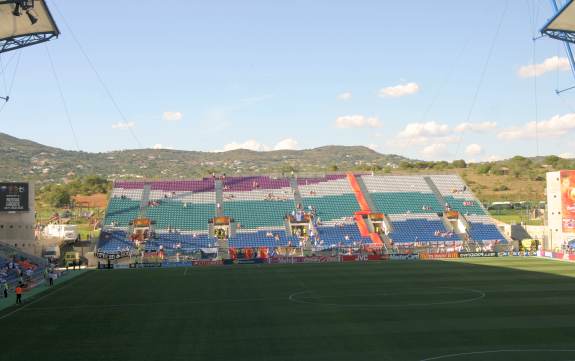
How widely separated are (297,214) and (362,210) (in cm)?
899

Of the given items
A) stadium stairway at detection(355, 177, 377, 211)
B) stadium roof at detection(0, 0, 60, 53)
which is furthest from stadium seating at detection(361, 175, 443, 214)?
stadium roof at detection(0, 0, 60, 53)

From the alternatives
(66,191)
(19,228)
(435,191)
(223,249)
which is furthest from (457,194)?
(66,191)

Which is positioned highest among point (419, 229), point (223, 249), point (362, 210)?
point (362, 210)

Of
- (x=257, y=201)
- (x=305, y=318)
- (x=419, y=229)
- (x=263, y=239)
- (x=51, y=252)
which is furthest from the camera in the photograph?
(x=257, y=201)

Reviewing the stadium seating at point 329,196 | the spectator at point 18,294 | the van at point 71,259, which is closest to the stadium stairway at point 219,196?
the stadium seating at point 329,196

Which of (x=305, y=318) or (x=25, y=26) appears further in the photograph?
(x=25, y=26)

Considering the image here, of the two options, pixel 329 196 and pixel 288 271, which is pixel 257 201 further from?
pixel 288 271

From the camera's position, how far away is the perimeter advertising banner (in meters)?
71.4

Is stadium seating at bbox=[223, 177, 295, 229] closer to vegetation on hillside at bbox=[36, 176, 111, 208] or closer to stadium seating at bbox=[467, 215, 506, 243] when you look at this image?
stadium seating at bbox=[467, 215, 506, 243]

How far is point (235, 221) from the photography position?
3199 inches

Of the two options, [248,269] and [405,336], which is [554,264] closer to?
[248,269]

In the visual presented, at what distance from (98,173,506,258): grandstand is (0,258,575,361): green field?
2410 centimetres

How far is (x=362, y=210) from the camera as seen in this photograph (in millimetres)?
84938

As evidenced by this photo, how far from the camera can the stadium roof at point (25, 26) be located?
3772 centimetres
